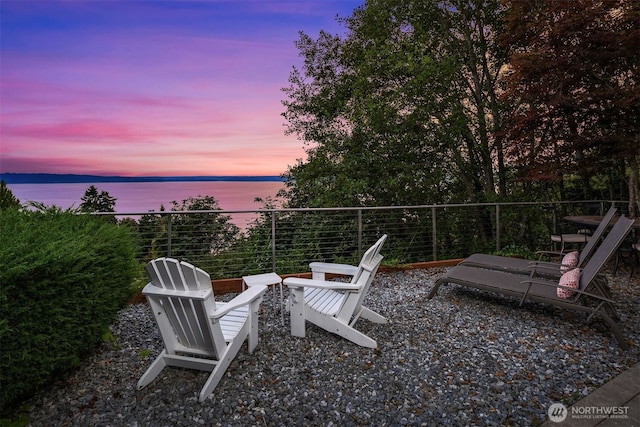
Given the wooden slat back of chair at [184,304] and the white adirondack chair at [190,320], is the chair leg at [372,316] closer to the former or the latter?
the white adirondack chair at [190,320]

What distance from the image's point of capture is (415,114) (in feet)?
28.0

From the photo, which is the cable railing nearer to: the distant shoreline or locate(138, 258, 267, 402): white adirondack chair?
the distant shoreline

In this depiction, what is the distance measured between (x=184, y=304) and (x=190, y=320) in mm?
134

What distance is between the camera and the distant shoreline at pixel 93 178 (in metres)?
6.20

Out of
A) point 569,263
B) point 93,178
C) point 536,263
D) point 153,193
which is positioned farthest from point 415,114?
point 93,178

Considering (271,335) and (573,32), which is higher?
(573,32)

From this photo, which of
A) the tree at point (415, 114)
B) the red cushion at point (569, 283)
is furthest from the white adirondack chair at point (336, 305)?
the tree at point (415, 114)

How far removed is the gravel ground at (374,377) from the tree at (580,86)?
3.85 metres

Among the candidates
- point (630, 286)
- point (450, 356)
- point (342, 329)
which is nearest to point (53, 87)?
point (342, 329)

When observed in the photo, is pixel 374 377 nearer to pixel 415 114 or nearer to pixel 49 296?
pixel 49 296

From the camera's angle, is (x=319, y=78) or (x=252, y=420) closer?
(x=252, y=420)

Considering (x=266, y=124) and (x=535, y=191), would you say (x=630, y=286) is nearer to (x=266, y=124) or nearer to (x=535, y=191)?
(x=535, y=191)

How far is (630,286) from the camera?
4.88 meters

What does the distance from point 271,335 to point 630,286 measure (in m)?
4.65
